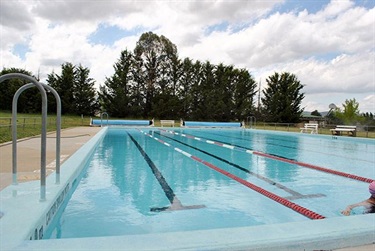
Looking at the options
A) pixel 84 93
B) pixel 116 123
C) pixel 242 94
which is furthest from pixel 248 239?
pixel 242 94

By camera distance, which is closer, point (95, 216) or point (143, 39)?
point (95, 216)

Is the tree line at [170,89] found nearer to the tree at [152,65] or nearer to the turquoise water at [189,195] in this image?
the tree at [152,65]

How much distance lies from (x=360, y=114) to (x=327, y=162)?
33.2 meters

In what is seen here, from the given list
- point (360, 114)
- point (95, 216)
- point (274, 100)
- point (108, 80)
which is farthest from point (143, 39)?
point (95, 216)

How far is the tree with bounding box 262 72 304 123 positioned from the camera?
32.3 metres

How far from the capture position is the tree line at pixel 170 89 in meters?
29.4

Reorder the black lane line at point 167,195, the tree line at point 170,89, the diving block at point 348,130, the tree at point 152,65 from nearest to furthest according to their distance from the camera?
the black lane line at point 167,195 < the diving block at point 348,130 < the tree line at point 170,89 < the tree at point 152,65

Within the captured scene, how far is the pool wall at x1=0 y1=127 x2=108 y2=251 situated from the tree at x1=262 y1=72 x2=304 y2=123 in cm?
3104

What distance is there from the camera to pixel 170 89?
3141 cm

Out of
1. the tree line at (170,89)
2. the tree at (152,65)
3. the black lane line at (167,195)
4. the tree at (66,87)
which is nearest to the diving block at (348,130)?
the black lane line at (167,195)

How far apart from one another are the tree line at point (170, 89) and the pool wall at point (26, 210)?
2691cm

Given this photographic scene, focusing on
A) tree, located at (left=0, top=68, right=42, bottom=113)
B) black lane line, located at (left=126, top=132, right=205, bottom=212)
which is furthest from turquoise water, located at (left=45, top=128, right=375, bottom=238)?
tree, located at (left=0, top=68, right=42, bottom=113)

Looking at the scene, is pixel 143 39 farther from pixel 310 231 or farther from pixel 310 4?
pixel 310 231

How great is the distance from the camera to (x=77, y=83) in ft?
95.5
